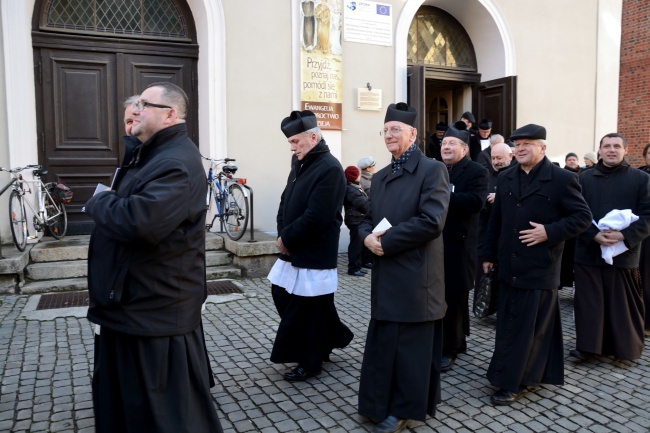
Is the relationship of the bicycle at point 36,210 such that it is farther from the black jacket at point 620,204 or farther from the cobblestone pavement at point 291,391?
the black jacket at point 620,204

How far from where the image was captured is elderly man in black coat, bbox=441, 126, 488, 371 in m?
4.39


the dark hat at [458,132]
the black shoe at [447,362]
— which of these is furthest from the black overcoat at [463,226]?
the black shoe at [447,362]

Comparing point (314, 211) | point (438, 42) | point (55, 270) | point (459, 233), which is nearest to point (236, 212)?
point (55, 270)

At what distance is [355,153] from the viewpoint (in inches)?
370

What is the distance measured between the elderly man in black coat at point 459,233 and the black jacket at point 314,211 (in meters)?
0.95

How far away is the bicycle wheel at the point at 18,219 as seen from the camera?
666 centimetres

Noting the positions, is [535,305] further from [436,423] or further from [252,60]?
[252,60]

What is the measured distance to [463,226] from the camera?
14.5 feet

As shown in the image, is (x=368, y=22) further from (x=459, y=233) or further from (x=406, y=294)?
(x=406, y=294)

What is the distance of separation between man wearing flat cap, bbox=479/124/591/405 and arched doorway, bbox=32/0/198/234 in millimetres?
6204

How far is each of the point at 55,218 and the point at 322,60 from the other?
15.2 feet

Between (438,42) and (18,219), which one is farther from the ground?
(438,42)

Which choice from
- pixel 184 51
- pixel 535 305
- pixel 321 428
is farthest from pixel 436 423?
pixel 184 51

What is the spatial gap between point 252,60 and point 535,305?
6.15 metres
